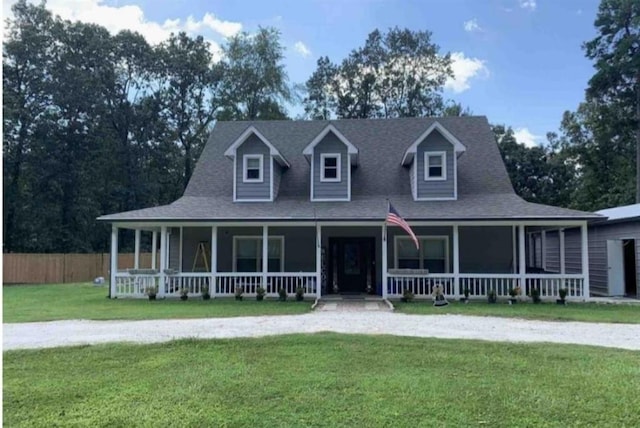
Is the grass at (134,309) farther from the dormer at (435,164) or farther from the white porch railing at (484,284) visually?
the dormer at (435,164)

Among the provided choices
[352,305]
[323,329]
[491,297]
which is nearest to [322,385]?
[323,329]

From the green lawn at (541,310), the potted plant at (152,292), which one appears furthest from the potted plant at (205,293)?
the green lawn at (541,310)

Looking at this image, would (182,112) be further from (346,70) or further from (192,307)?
(192,307)

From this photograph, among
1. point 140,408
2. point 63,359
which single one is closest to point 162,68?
point 63,359

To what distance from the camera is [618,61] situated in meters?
30.7

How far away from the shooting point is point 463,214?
15227 mm

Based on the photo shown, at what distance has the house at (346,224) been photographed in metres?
15.3

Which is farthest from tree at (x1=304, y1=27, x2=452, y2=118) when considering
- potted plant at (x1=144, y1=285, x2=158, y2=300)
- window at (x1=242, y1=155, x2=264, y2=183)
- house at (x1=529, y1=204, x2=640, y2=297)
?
potted plant at (x1=144, y1=285, x2=158, y2=300)

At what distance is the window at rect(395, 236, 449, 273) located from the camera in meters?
17.0

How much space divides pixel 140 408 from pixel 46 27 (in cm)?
3409

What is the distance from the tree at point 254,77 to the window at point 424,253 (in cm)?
2040

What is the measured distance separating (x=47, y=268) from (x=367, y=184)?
737 inches

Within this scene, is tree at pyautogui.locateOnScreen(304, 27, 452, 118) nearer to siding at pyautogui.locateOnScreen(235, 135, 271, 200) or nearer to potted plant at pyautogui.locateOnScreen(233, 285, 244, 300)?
siding at pyautogui.locateOnScreen(235, 135, 271, 200)

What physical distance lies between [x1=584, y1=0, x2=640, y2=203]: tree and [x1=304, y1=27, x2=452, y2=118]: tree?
Answer: 31.5 ft
